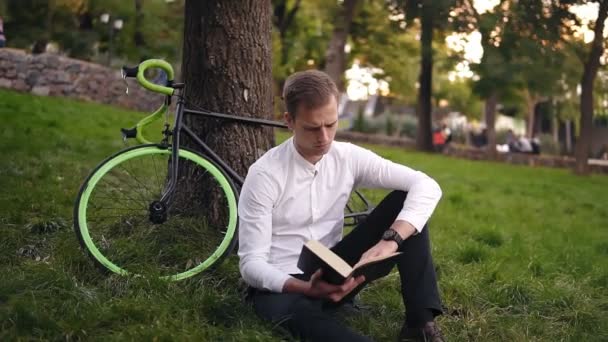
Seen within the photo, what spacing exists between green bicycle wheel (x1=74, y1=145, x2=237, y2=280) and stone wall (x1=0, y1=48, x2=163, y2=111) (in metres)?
15.7

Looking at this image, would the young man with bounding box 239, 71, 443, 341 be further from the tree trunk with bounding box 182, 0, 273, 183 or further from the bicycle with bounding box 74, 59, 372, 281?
the tree trunk with bounding box 182, 0, 273, 183

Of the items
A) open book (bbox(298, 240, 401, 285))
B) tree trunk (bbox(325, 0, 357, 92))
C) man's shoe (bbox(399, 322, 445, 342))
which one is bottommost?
man's shoe (bbox(399, 322, 445, 342))

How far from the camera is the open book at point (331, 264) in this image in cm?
286

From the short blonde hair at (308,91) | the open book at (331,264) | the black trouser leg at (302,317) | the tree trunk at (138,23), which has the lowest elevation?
the black trouser leg at (302,317)

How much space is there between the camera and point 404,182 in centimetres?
363

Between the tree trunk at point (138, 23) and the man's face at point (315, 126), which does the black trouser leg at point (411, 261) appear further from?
the tree trunk at point (138, 23)

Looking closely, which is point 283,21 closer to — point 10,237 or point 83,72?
point 83,72

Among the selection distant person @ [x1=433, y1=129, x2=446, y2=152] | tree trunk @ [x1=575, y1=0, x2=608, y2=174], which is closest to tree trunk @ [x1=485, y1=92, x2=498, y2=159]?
distant person @ [x1=433, y1=129, x2=446, y2=152]

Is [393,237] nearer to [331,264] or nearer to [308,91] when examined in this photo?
[331,264]

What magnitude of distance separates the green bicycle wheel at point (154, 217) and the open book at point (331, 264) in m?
1.31

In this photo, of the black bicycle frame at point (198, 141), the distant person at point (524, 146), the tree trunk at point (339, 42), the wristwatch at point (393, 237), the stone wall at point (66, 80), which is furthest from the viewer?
the distant person at point (524, 146)

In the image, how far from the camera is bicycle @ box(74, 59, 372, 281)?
13.9ft

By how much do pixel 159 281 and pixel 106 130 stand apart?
398 inches

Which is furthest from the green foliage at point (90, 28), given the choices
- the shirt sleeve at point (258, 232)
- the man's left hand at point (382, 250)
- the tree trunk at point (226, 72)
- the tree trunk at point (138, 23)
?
the man's left hand at point (382, 250)
